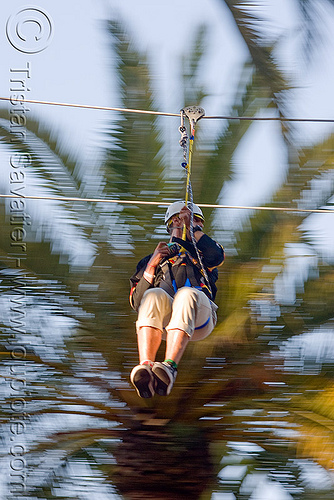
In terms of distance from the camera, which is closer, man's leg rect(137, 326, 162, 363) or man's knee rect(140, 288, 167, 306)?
man's leg rect(137, 326, 162, 363)

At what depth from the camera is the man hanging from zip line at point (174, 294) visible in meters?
6.66

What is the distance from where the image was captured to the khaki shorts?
6715 mm

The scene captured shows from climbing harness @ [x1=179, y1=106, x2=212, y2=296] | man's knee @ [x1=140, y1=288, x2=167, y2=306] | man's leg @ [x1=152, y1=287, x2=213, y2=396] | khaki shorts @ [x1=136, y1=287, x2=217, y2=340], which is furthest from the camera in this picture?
climbing harness @ [x1=179, y1=106, x2=212, y2=296]

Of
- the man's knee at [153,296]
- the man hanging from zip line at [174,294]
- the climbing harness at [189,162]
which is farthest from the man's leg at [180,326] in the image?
the climbing harness at [189,162]

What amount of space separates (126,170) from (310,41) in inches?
79.2

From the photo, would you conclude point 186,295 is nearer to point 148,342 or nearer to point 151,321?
point 151,321

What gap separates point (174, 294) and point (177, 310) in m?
0.37

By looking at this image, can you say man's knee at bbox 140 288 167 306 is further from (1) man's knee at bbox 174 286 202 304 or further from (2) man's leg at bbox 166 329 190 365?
(2) man's leg at bbox 166 329 190 365

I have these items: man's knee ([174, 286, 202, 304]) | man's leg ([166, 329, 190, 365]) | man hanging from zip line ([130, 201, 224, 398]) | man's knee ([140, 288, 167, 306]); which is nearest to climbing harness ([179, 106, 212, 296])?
man hanging from zip line ([130, 201, 224, 398])

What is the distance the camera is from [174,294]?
23.3ft

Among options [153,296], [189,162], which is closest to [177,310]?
[153,296]

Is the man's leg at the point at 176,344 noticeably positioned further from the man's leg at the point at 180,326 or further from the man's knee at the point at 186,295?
the man's knee at the point at 186,295

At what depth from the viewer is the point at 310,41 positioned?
855 cm

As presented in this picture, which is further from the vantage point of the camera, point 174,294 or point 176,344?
point 174,294
